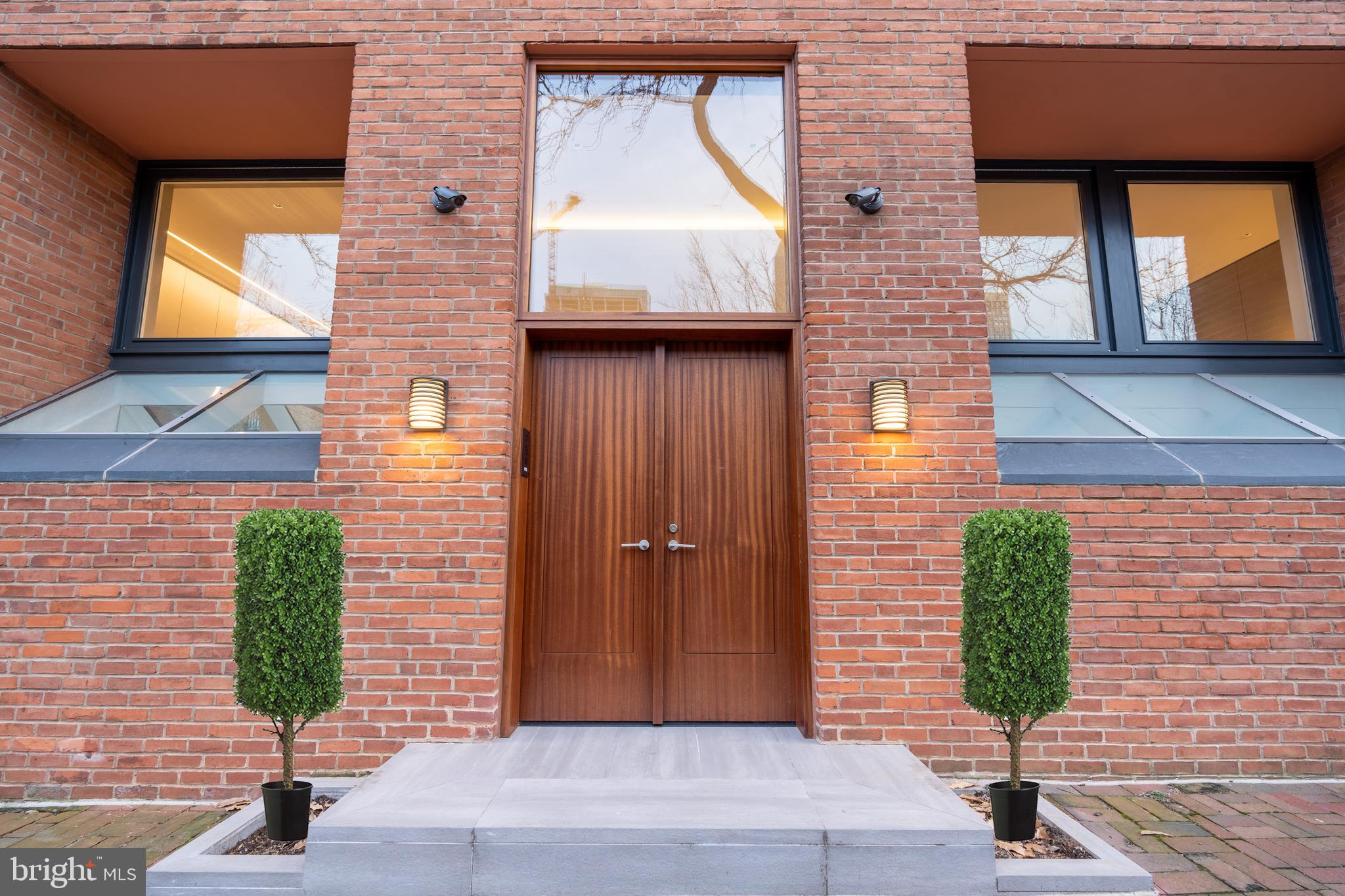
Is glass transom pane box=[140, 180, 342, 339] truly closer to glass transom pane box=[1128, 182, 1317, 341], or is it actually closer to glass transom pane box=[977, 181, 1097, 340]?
glass transom pane box=[977, 181, 1097, 340]

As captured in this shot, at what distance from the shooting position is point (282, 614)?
2.57 m

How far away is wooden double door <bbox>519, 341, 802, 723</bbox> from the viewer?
12.5 ft

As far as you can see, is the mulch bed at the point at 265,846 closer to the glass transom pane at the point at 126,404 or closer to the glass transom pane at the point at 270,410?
the glass transom pane at the point at 270,410

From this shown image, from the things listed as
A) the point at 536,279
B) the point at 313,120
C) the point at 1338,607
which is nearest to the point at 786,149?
the point at 536,279

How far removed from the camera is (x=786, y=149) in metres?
4.10

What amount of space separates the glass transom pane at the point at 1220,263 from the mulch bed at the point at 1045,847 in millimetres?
3712

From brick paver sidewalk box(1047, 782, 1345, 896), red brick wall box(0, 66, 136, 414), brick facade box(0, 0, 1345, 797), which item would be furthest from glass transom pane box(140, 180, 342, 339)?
brick paver sidewalk box(1047, 782, 1345, 896)

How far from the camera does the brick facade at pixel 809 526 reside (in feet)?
11.3

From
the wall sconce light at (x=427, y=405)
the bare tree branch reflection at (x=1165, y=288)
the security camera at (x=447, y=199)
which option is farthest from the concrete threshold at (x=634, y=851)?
the bare tree branch reflection at (x=1165, y=288)

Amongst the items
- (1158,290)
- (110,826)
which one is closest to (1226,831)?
(1158,290)

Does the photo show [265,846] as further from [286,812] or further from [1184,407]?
[1184,407]

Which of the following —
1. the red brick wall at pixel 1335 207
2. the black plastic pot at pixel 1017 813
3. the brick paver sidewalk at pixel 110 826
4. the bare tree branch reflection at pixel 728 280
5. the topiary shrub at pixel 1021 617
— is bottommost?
the brick paver sidewalk at pixel 110 826

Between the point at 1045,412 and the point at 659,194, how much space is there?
2813mm

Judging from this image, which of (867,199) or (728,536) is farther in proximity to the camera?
(728,536)
